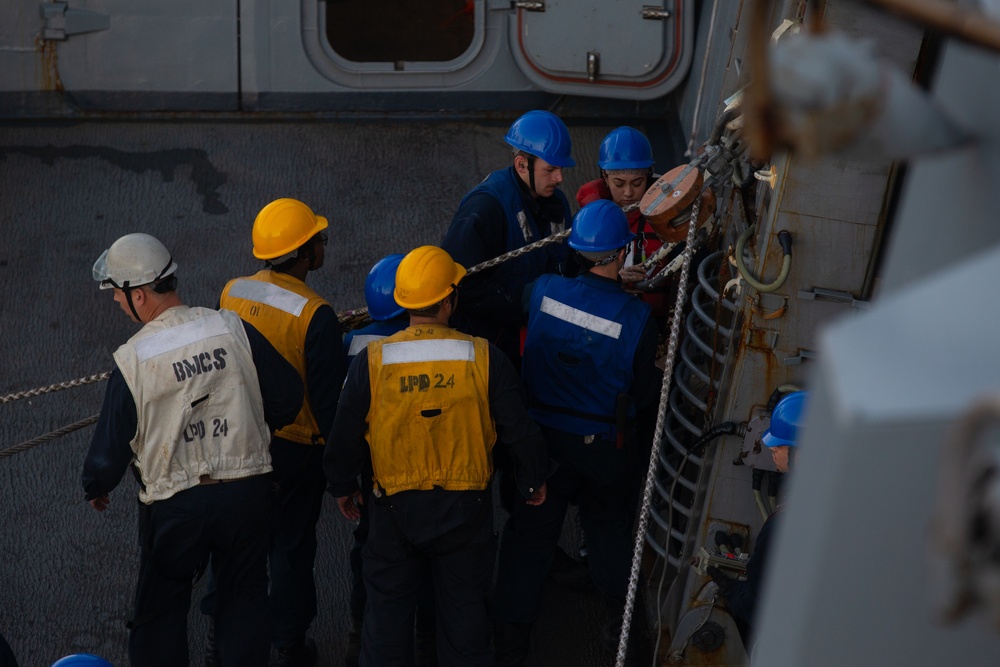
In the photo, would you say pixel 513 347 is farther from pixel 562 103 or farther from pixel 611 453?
pixel 562 103

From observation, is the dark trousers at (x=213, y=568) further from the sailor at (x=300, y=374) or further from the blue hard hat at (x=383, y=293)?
the blue hard hat at (x=383, y=293)

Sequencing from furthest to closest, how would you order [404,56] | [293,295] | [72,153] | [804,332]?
[404,56] → [72,153] → [293,295] → [804,332]

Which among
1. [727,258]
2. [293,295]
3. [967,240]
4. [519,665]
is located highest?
[967,240]

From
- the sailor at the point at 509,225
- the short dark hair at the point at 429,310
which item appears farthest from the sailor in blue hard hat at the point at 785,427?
the sailor at the point at 509,225

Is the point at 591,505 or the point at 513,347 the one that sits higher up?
the point at 513,347

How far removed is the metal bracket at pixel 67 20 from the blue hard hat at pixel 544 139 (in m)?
2.71

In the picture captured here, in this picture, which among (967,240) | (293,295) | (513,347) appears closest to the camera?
(967,240)

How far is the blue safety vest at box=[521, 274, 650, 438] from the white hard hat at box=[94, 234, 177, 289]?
125 centimetres

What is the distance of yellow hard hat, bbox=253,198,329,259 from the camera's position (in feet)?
12.6

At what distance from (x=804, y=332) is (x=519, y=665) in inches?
63.9

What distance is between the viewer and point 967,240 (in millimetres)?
1508

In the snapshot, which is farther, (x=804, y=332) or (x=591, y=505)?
(x=591, y=505)

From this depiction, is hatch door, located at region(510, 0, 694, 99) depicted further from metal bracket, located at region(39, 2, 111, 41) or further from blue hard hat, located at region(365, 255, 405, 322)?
blue hard hat, located at region(365, 255, 405, 322)

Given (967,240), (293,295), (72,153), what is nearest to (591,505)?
(293,295)
